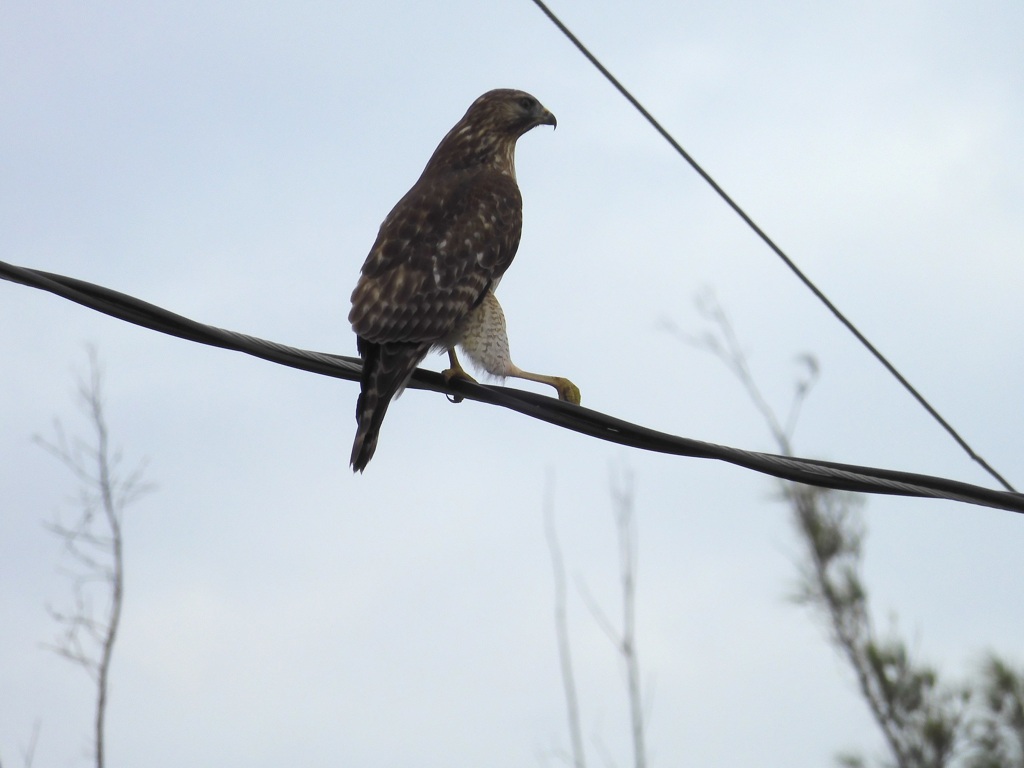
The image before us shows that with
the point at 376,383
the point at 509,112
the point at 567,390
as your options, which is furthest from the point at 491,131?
the point at 376,383

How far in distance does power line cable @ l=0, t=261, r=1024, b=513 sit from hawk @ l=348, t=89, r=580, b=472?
46 centimetres

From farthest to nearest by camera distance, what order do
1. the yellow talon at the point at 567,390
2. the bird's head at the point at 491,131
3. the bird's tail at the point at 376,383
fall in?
the bird's head at the point at 491,131, the yellow talon at the point at 567,390, the bird's tail at the point at 376,383

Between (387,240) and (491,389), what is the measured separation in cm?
143

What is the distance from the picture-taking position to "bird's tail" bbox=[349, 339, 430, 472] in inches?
175

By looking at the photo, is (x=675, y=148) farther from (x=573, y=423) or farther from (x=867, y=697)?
(x=867, y=697)

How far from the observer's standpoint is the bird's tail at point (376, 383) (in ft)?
14.6

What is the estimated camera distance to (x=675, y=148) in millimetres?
4836

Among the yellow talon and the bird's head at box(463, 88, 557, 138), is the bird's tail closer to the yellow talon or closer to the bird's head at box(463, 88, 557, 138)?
the yellow talon

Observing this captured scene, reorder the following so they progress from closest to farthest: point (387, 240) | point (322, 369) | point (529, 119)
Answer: point (322, 369) → point (387, 240) → point (529, 119)

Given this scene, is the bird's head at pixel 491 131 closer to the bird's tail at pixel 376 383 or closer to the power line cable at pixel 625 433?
the bird's tail at pixel 376 383

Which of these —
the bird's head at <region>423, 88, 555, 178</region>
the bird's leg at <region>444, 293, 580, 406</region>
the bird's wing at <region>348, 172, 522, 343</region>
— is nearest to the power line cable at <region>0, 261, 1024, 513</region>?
the bird's wing at <region>348, 172, 522, 343</region>

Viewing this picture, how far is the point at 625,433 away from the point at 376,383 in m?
1.07

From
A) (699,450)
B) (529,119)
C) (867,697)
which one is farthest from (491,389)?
(867,697)

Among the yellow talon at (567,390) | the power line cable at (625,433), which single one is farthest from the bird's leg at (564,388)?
the power line cable at (625,433)
